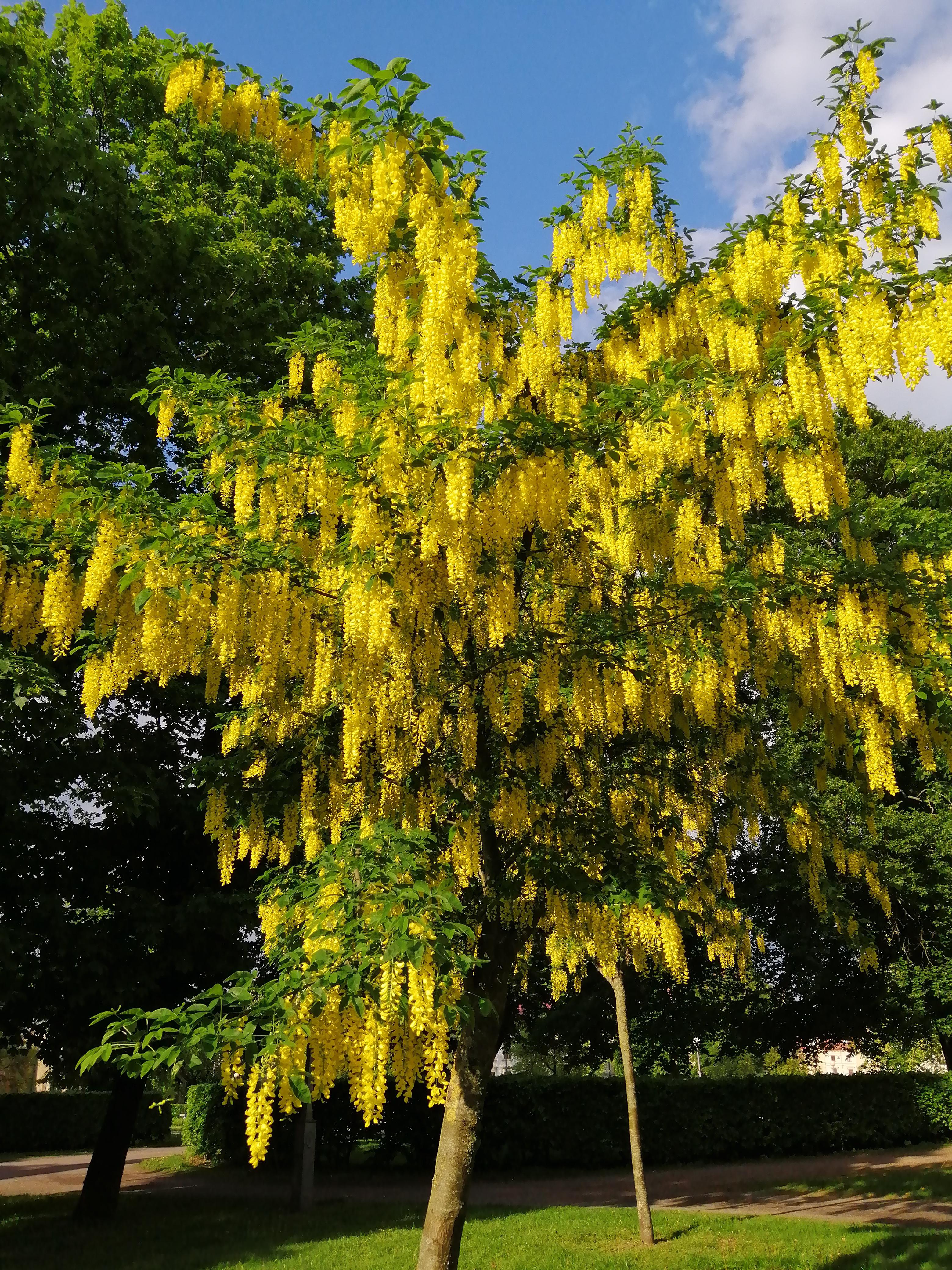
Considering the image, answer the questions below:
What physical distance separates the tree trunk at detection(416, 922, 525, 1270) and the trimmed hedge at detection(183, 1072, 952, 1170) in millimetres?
13301

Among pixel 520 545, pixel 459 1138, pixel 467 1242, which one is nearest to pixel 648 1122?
pixel 467 1242

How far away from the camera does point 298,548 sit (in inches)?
250

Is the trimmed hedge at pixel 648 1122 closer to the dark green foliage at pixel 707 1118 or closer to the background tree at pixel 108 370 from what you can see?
the dark green foliage at pixel 707 1118

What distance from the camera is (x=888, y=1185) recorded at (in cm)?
1447

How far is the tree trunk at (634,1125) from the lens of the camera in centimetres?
1041

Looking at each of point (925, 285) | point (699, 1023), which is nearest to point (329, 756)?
point (925, 285)

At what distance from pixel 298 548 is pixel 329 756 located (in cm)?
171

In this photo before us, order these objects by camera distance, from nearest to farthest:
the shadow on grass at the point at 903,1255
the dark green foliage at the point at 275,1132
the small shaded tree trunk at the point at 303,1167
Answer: the shadow on grass at the point at 903,1255
the small shaded tree trunk at the point at 303,1167
the dark green foliage at the point at 275,1132

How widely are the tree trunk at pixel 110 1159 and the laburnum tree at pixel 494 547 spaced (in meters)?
7.16

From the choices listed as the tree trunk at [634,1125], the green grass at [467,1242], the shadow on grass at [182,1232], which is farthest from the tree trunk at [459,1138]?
the shadow on grass at [182,1232]

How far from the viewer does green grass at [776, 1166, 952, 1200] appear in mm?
13484

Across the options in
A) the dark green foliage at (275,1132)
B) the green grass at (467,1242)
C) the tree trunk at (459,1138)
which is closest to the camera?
the tree trunk at (459,1138)

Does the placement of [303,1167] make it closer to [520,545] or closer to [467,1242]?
[467,1242]

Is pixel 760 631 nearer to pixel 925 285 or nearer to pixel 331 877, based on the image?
pixel 925 285
